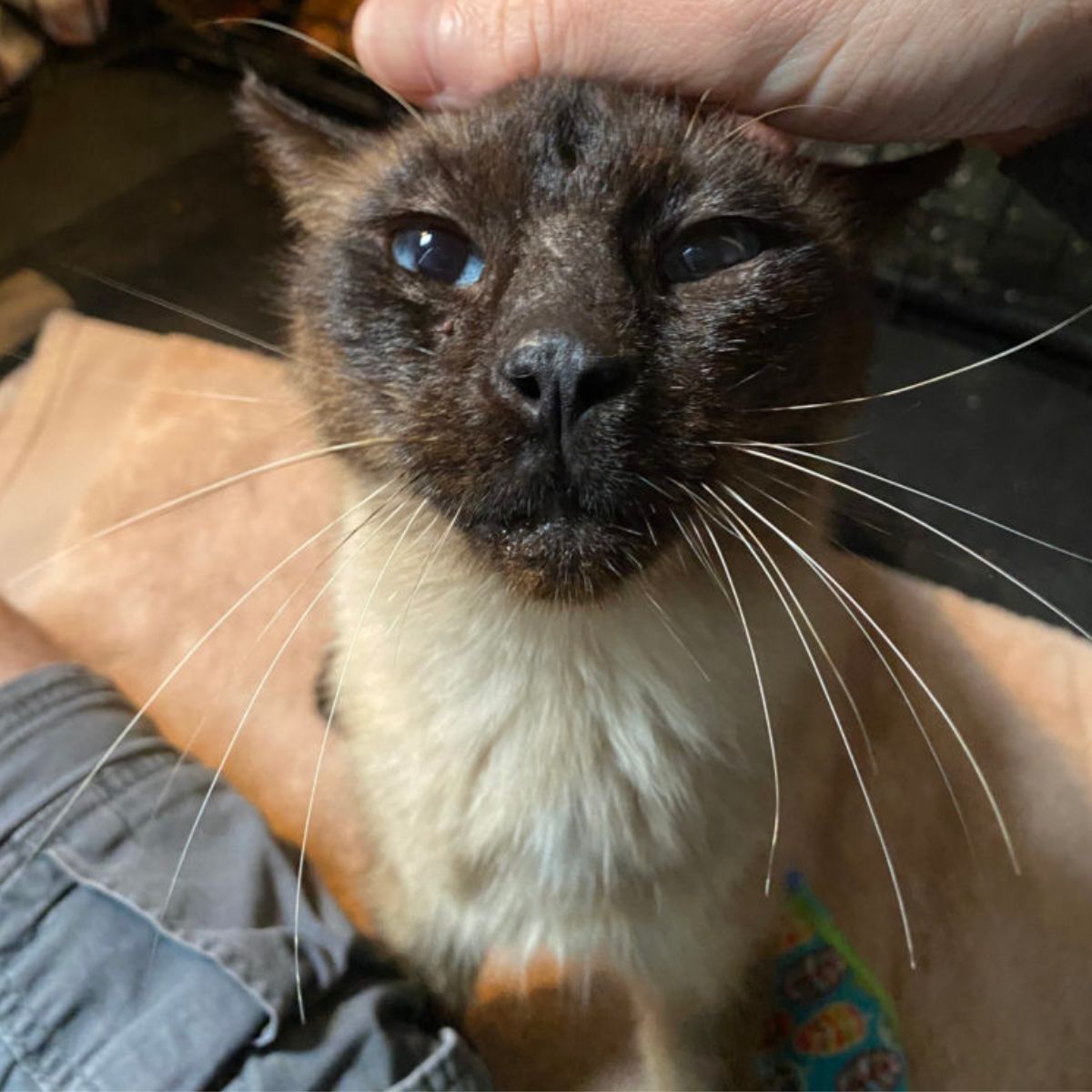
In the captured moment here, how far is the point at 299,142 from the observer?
3.44 feet

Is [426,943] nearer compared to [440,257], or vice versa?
[440,257]

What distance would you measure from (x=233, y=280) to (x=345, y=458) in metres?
0.79

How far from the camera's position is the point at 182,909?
1.04 metres

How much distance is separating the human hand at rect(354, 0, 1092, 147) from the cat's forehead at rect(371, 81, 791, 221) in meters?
0.05

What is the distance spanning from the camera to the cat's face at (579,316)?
2.18ft

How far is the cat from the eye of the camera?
0.69m

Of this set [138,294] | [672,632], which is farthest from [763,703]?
[138,294]

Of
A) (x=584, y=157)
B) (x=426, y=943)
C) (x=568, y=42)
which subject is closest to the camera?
(x=584, y=157)

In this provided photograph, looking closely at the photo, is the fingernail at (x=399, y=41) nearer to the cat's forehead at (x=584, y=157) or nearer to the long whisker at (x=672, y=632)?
the cat's forehead at (x=584, y=157)

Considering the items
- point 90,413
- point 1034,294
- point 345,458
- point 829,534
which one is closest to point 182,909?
point 345,458

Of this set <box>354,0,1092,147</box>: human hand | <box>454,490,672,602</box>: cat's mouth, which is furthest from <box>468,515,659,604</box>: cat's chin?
<box>354,0,1092,147</box>: human hand

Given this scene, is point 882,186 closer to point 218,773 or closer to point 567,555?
point 567,555

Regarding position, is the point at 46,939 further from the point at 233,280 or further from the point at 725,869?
the point at 233,280

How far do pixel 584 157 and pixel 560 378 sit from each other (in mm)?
238
